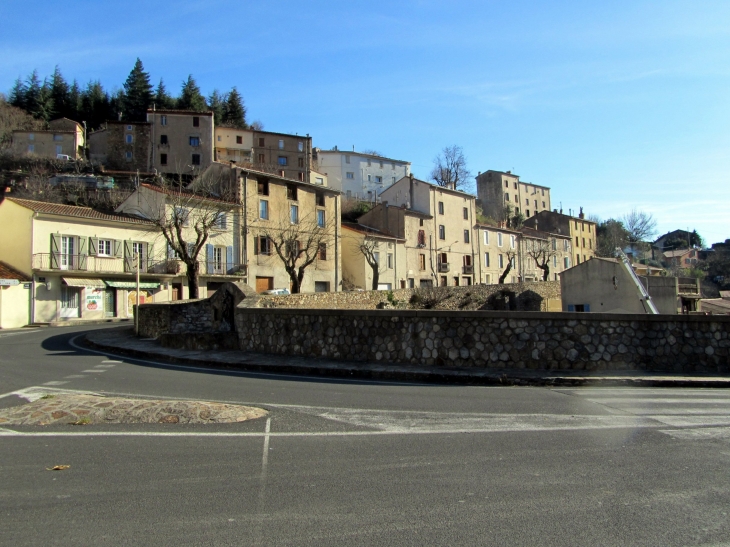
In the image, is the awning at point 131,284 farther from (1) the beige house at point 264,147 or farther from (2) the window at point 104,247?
(1) the beige house at point 264,147

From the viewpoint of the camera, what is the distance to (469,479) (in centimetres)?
520

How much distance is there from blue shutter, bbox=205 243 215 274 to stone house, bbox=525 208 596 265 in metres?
59.2

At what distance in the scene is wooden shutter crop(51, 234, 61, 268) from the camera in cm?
3725

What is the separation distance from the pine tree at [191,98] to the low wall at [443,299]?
206ft

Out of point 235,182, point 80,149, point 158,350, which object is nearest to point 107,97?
point 80,149

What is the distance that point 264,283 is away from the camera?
47.6 m

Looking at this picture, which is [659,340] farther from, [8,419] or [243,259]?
[243,259]

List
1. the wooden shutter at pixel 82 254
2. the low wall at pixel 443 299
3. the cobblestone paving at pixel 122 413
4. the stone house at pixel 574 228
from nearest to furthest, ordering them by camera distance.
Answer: the cobblestone paving at pixel 122 413, the low wall at pixel 443 299, the wooden shutter at pixel 82 254, the stone house at pixel 574 228

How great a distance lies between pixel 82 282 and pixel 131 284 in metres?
3.91

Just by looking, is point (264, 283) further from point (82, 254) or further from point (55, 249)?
point (55, 249)

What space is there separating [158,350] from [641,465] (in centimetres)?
1621

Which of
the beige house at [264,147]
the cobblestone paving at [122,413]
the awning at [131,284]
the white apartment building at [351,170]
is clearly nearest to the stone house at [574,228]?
the white apartment building at [351,170]

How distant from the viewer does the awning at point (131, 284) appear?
133 feet

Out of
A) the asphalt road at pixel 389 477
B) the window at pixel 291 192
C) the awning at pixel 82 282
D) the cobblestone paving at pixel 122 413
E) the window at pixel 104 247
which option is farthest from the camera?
the window at pixel 291 192
